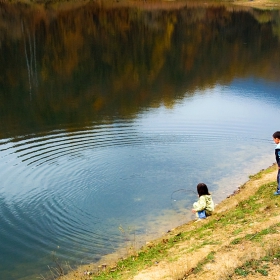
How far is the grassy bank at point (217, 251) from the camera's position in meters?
8.73

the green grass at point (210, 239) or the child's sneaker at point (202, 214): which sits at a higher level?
the green grass at point (210, 239)

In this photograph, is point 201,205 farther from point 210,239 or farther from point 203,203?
point 210,239

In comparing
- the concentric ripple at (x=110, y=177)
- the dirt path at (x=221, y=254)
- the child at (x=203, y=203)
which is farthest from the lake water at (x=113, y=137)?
the dirt path at (x=221, y=254)

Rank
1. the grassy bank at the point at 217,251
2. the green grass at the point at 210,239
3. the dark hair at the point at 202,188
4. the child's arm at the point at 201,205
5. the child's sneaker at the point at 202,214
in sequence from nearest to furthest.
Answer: the grassy bank at the point at 217,251 → the green grass at the point at 210,239 → the dark hair at the point at 202,188 → the child's arm at the point at 201,205 → the child's sneaker at the point at 202,214

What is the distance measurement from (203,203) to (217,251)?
341 centimetres

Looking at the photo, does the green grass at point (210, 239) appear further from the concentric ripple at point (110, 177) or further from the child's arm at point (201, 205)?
the concentric ripple at point (110, 177)

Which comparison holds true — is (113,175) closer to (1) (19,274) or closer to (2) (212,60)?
(1) (19,274)

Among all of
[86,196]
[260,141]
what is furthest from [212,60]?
[86,196]

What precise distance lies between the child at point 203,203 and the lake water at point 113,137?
156cm

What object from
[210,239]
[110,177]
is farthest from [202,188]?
[110,177]

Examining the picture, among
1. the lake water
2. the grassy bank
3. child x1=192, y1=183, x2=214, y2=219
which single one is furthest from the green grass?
the lake water

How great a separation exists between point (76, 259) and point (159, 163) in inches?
352

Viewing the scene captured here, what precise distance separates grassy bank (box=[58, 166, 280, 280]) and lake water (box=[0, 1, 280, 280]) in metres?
1.73

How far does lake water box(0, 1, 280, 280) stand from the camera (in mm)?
14398
